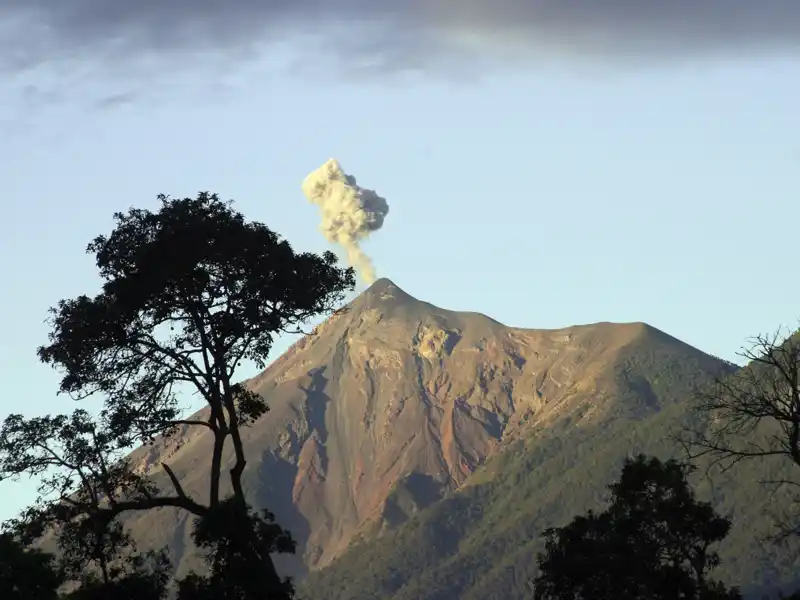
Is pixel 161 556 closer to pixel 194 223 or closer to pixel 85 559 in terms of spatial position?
pixel 85 559

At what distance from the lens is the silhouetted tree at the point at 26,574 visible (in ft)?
221

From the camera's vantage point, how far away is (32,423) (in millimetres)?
57062

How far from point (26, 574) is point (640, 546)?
2867 cm

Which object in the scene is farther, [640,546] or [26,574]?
[26,574]

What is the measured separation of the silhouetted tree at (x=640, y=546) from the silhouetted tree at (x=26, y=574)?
22.1 m

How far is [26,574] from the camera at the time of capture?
236ft

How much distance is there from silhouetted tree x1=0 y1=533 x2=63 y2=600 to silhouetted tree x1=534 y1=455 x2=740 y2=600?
22051 millimetres

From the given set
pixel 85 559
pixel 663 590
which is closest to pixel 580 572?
pixel 663 590

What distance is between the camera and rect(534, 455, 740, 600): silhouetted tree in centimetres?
6053

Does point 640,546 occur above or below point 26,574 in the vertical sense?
below

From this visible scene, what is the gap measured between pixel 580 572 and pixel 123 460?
18.7 meters

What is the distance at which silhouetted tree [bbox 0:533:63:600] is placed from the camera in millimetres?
67500

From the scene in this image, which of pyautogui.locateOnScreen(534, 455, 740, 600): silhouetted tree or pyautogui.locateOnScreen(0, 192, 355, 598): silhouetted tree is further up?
pyautogui.locateOnScreen(0, 192, 355, 598): silhouetted tree

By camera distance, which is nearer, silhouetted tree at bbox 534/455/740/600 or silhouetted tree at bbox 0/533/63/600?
silhouetted tree at bbox 534/455/740/600
